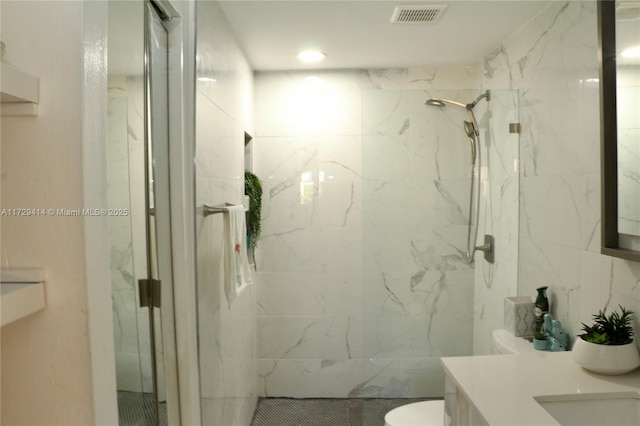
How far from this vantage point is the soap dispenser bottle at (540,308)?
6.63ft

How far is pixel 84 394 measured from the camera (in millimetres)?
829

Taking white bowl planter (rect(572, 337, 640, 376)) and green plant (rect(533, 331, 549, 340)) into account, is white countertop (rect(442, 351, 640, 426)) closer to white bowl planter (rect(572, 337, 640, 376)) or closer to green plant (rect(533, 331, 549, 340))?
white bowl planter (rect(572, 337, 640, 376))

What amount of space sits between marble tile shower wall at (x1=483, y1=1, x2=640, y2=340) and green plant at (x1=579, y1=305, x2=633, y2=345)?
38 millimetres

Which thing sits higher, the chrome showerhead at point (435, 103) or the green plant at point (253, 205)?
the chrome showerhead at point (435, 103)

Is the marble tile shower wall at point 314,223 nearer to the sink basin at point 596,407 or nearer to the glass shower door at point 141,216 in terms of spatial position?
the glass shower door at point 141,216

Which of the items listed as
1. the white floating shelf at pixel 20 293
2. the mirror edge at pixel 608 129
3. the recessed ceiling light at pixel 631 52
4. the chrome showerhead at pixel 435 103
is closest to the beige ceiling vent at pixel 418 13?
the chrome showerhead at pixel 435 103

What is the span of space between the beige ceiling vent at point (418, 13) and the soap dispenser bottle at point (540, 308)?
1.37 m

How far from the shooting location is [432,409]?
2.09 m

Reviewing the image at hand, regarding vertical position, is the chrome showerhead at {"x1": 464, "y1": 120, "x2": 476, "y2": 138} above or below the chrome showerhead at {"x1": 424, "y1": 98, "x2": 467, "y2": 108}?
below

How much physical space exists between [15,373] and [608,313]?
5.86 feet

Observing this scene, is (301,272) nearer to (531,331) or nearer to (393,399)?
(393,399)

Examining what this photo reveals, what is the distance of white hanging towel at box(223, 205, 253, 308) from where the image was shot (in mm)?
2062

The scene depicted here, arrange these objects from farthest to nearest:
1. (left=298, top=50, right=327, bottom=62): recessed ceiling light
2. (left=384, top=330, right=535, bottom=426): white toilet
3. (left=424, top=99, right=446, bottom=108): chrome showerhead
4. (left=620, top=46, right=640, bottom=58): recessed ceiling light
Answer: (left=298, top=50, right=327, bottom=62): recessed ceiling light → (left=424, top=99, right=446, bottom=108): chrome showerhead → (left=384, top=330, right=535, bottom=426): white toilet → (left=620, top=46, right=640, bottom=58): recessed ceiling light

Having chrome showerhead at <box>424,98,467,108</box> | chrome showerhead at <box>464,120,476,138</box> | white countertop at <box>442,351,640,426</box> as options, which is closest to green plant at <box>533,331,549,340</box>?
white countertop at <box>442,351,640,426</box>
